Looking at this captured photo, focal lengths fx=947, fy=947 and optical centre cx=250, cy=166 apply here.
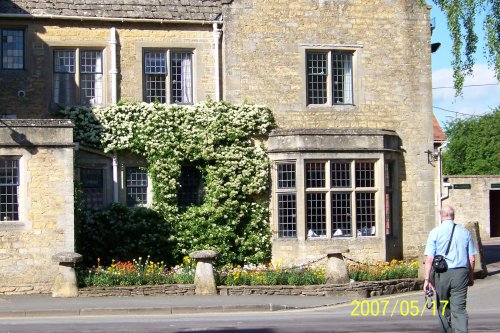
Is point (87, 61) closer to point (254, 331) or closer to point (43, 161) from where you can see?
point (43, 161)

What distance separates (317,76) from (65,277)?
10.5 metres

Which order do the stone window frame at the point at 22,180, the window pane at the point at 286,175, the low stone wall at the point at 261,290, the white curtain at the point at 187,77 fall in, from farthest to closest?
the white curtain at the point at 187,77
the window pane at the point at 286,175
the stone window frame at the point at 22,180
the low stone wall at the point at 261,290

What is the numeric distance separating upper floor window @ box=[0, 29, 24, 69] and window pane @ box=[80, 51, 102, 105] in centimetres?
173

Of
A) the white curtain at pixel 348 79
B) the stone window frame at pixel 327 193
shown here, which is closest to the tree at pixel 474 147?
the white curtain at pixel 348 79

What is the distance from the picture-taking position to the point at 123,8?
27781mm

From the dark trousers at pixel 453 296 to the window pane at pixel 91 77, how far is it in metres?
15.5

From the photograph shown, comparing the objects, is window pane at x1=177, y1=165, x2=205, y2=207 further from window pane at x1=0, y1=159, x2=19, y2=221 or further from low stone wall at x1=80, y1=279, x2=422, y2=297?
window pane at x1=0, y1=159, x2=19, y2=221

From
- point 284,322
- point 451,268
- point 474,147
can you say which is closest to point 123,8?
point 284,322

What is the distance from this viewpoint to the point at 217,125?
2770 centimetres

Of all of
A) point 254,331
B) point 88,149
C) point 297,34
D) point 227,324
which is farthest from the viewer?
point 297,34

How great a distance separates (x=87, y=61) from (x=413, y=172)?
34.4 ft

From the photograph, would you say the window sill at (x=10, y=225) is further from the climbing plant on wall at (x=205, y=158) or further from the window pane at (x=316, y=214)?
the window pane at (x=316, y=214)

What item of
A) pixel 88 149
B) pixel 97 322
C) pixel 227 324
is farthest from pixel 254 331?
pixel 88 149

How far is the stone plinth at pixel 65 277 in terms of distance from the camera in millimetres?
22625
